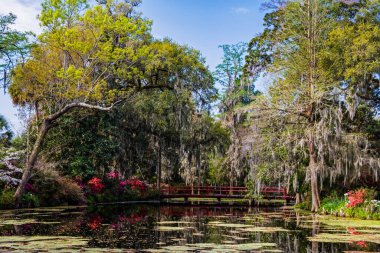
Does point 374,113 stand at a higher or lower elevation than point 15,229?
higher

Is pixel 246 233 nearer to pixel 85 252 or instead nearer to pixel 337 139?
pixel 85 252

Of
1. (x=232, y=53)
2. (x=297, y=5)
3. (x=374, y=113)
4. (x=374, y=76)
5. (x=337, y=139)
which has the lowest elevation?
(x=337, y=139)

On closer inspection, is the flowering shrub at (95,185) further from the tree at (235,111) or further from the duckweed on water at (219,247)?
the duckweed on water at (219,247)

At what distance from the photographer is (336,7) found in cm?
1972

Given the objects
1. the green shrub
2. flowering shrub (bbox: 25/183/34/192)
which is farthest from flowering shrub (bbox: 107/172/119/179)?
the green shrub

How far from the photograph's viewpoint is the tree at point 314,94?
17.4m

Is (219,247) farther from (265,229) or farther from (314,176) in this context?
(314,176)

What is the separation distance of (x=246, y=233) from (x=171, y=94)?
50.3 ft

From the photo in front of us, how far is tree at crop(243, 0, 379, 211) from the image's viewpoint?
17.4 metres

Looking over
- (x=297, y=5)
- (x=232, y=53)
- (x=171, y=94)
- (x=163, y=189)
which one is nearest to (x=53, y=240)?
(x=297, y=5)

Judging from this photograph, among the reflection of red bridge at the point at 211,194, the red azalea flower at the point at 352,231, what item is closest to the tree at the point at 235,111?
the reflection of red bridge at the point at 211,194

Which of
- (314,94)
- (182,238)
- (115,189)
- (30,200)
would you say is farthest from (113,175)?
(182,238)

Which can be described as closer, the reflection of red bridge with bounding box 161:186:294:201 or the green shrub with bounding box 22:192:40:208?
the green shrub with bounding box 22:192:40:208

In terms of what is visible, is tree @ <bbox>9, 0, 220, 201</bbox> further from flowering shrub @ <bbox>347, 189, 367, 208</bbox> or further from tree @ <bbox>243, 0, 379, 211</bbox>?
flowering shrub @ <bbox>347, 189, 367, 208</bbox>
